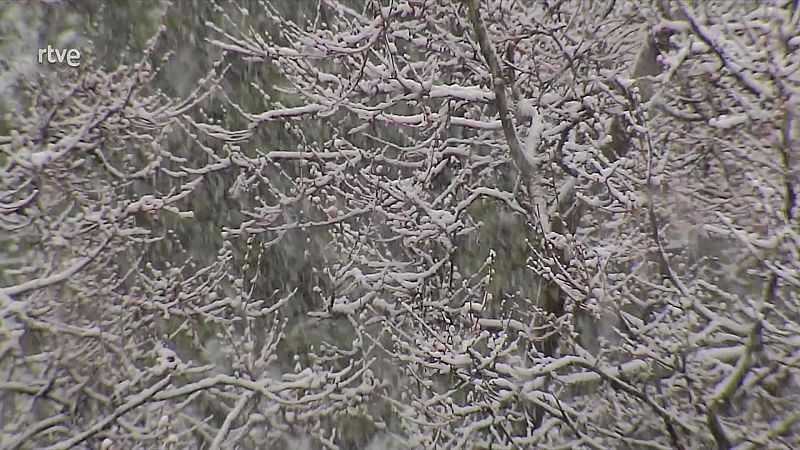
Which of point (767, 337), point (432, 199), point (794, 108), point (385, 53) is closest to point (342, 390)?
point (432, 199)

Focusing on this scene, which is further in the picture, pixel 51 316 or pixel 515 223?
pixel 515 223

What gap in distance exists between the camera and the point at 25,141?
3.88m

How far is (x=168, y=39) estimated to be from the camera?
5.56m

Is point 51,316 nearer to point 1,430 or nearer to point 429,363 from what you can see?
point 1,430

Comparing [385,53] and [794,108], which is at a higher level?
[385,53]

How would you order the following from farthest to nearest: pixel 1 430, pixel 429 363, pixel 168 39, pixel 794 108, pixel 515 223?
pixel 168 39 < pixel 515 223 < pixel 1 430 < pixel 429 363 < pixel 794 108

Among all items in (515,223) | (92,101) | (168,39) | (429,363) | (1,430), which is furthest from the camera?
(168,39)

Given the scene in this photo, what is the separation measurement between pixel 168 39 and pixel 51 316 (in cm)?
250

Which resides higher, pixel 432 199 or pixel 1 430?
pixel 432 199

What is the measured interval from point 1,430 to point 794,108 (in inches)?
155

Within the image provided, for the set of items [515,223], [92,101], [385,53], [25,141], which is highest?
[385,53]

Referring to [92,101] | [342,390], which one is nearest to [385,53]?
[92,101]

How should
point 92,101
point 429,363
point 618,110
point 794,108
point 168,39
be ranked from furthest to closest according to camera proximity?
point 168,39 → point 92,101 → point 618,110 → point 429,363 → point 794,108

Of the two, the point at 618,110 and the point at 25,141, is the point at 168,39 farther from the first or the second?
the point at 618,110
